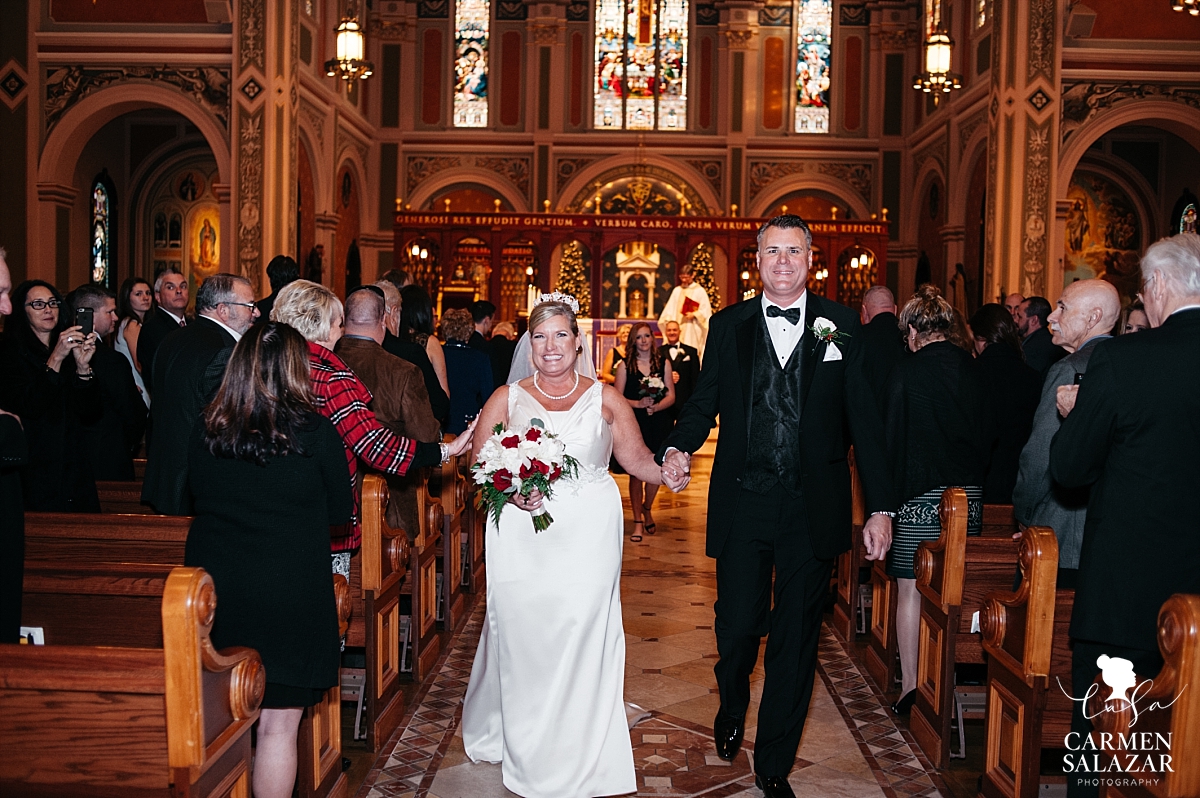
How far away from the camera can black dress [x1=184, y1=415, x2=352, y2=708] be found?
3.12 meters

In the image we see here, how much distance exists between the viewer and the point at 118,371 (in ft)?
18.3

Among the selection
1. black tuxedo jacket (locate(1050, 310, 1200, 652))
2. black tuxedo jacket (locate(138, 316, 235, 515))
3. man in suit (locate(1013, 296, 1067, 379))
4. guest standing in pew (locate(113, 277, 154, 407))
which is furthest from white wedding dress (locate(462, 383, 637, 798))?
guest standing in pew (locate(113, 277, 154, 407))

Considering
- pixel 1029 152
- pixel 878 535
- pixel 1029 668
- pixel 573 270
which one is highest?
pixel 1029 152

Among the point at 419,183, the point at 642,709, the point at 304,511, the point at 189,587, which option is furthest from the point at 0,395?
the point at 419,183

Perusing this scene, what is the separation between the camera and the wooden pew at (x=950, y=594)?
4535 mm

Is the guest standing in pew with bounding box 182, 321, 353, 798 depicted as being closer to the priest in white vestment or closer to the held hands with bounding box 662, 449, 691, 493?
the held hands with bounding box 662, 449, 691, 493

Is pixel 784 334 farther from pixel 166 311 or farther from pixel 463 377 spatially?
pixel 166 311

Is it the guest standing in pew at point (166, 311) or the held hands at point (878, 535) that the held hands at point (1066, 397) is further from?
the guest standing in pew at point (166, 311)

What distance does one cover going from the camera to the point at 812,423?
400 cm

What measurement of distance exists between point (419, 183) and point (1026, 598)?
19361mm

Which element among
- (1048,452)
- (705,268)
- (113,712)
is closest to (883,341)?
(1048,452)

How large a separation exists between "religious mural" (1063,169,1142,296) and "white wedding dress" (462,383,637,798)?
53.0 feet

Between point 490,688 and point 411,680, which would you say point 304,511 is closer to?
point 490,688

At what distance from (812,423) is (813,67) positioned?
1968cm
